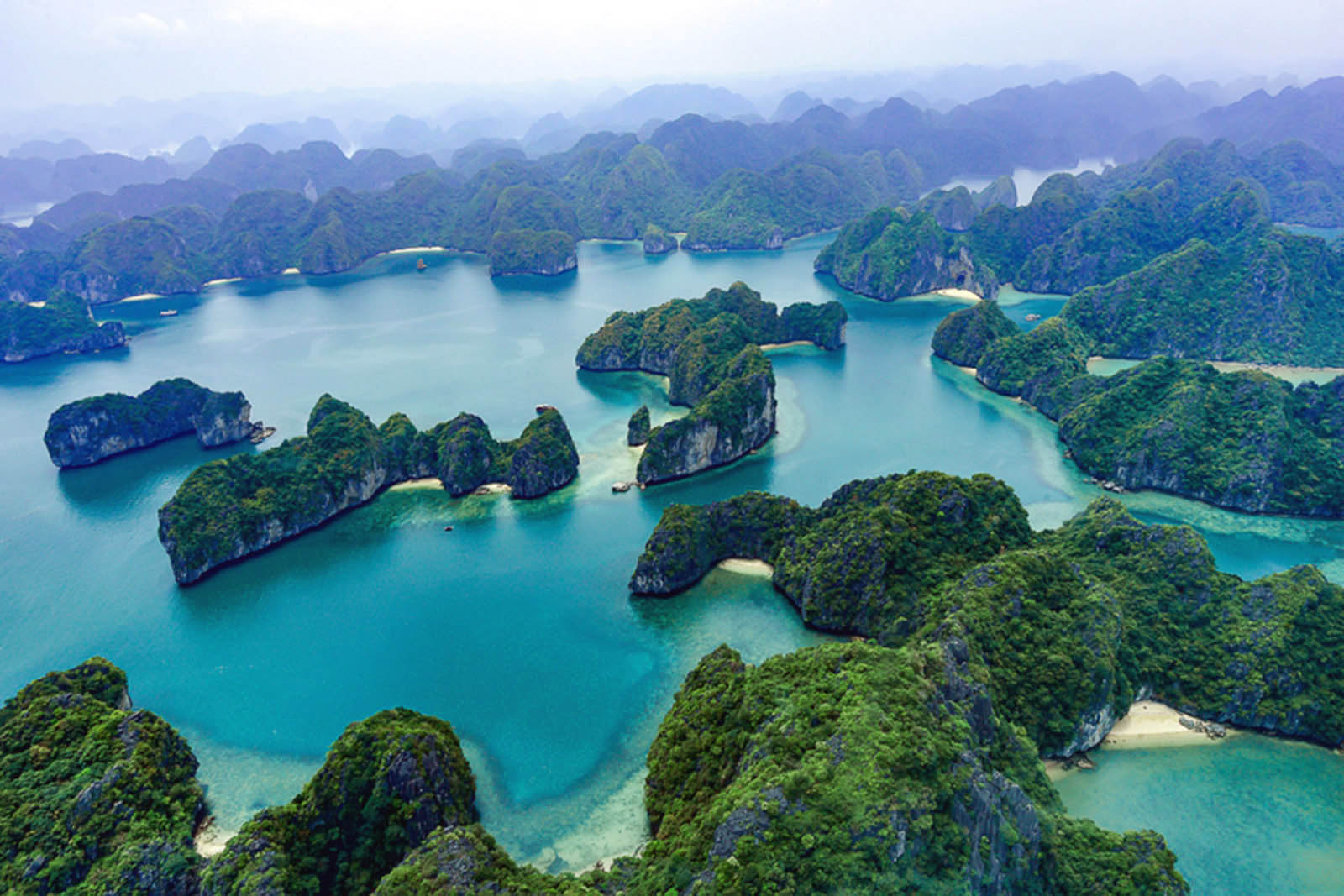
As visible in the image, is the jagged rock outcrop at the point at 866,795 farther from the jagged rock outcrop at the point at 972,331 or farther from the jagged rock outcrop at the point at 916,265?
the jagged rock outcrop at the point at 916,265

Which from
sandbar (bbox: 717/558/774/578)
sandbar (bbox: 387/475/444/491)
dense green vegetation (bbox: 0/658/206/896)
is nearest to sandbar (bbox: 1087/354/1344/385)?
sandbar (bbox: 717/558/774/578)

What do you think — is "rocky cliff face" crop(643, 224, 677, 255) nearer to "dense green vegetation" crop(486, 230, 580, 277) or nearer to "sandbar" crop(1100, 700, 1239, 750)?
"dense green vegetation" crop(486, 230, 580, 277)

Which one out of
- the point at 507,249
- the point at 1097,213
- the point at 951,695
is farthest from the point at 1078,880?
the point at 507,249

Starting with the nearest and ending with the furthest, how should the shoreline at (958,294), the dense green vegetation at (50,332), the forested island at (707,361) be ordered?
the forested island at (707,361), the dense green vegetation at (50,332), the shoreline at (958,294)

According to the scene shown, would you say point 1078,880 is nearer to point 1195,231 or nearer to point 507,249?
point 1195,231

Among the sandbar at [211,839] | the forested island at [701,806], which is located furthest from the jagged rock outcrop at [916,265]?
the sandbar at [211,839]

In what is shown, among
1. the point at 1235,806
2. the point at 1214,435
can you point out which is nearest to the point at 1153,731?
the point at 1235,806

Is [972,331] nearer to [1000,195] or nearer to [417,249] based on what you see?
[1000,195]
